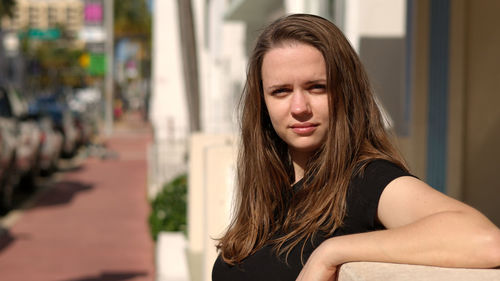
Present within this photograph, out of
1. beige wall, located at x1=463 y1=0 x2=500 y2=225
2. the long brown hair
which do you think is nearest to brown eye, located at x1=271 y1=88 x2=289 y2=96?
the long brown hair

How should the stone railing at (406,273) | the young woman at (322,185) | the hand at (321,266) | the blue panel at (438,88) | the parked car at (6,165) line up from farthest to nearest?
the parked car at (6,165) < the blue panel at (438,88) < the hand at (321,266) < the young woman at (322,185) < the stone railing at (406,273)

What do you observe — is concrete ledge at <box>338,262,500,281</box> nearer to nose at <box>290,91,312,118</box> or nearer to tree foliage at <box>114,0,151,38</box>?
nose at <box>290,91,312,118</box>

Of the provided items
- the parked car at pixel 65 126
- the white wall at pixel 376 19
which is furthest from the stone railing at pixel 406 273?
the parked car at pixel 65 126

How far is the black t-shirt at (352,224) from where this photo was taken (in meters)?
1.73

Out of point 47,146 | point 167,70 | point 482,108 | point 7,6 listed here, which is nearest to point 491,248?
point 482,108

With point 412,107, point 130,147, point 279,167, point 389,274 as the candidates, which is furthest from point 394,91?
point 130,147

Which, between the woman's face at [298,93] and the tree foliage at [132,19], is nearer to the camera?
the woman's face at [298,93]

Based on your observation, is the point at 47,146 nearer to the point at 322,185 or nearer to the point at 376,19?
the point at 376,19

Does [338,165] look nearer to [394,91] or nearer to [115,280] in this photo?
[394,91]

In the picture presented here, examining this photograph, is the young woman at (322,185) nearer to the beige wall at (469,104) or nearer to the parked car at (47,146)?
the beige wall at (469,104)

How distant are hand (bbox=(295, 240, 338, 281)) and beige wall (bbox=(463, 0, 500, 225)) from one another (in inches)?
130

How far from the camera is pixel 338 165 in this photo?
1.86m

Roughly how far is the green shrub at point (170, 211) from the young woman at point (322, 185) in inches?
271

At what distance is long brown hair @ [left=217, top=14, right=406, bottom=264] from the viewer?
6.10 ft
